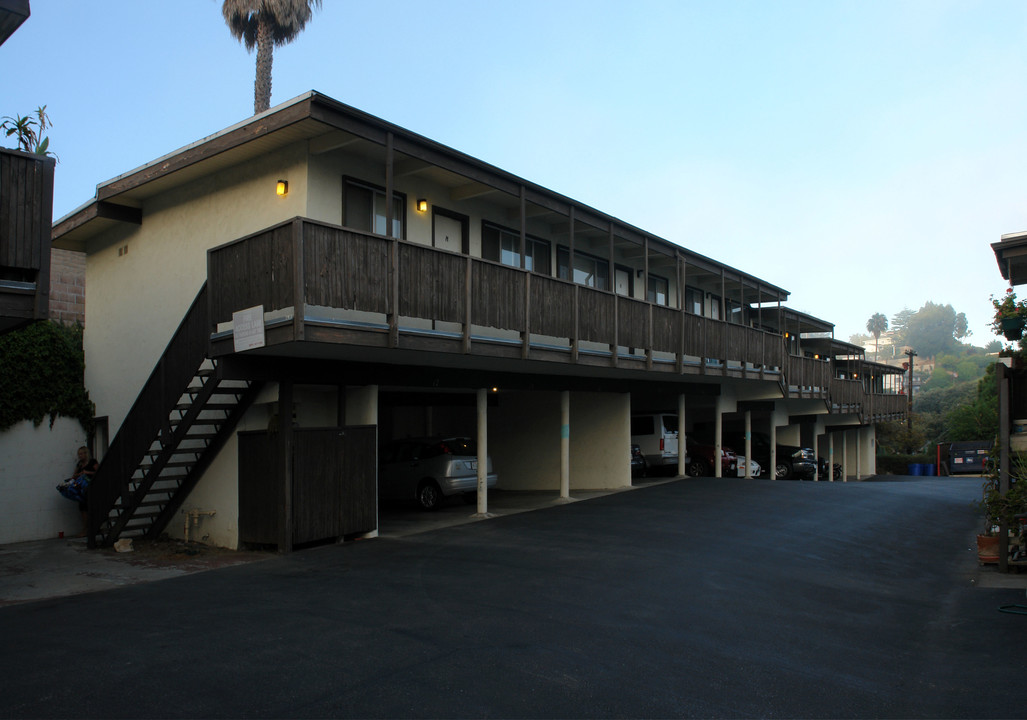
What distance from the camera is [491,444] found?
2061 centimetres

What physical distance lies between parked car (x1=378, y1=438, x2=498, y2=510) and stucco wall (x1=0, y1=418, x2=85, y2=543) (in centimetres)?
652

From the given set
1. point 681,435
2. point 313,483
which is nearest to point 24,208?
point 313,483

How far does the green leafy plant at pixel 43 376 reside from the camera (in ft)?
50.2

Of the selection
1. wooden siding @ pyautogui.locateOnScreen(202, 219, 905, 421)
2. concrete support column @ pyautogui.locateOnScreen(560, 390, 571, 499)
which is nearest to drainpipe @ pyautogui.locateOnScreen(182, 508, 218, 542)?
wooden siding @ pyautogui.locateOnScreen(202, 219, 905, 421)

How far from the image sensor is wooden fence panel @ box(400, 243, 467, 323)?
10.5 meters

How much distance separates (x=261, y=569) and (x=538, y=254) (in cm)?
959

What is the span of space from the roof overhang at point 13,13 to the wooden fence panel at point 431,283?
15.6ft

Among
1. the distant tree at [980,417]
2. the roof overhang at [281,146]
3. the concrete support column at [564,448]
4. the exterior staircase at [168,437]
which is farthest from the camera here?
the distant tree at [980,417]

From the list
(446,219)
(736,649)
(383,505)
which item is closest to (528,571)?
(736,649)

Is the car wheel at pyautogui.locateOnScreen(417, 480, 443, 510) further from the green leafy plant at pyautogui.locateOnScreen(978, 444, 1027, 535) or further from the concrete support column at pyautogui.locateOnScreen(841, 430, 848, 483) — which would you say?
the concrete support column at pyautogui.locateOnScreen(841, 430, 848, 483)

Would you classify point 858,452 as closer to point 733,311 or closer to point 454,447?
point 733,311

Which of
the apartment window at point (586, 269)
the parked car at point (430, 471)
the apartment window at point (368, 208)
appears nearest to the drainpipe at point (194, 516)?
the parked car at point (430, 471)

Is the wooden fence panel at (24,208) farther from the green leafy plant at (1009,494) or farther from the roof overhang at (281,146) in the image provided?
the green leafy plant at (1009,494)

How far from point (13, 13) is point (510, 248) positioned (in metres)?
9.79
